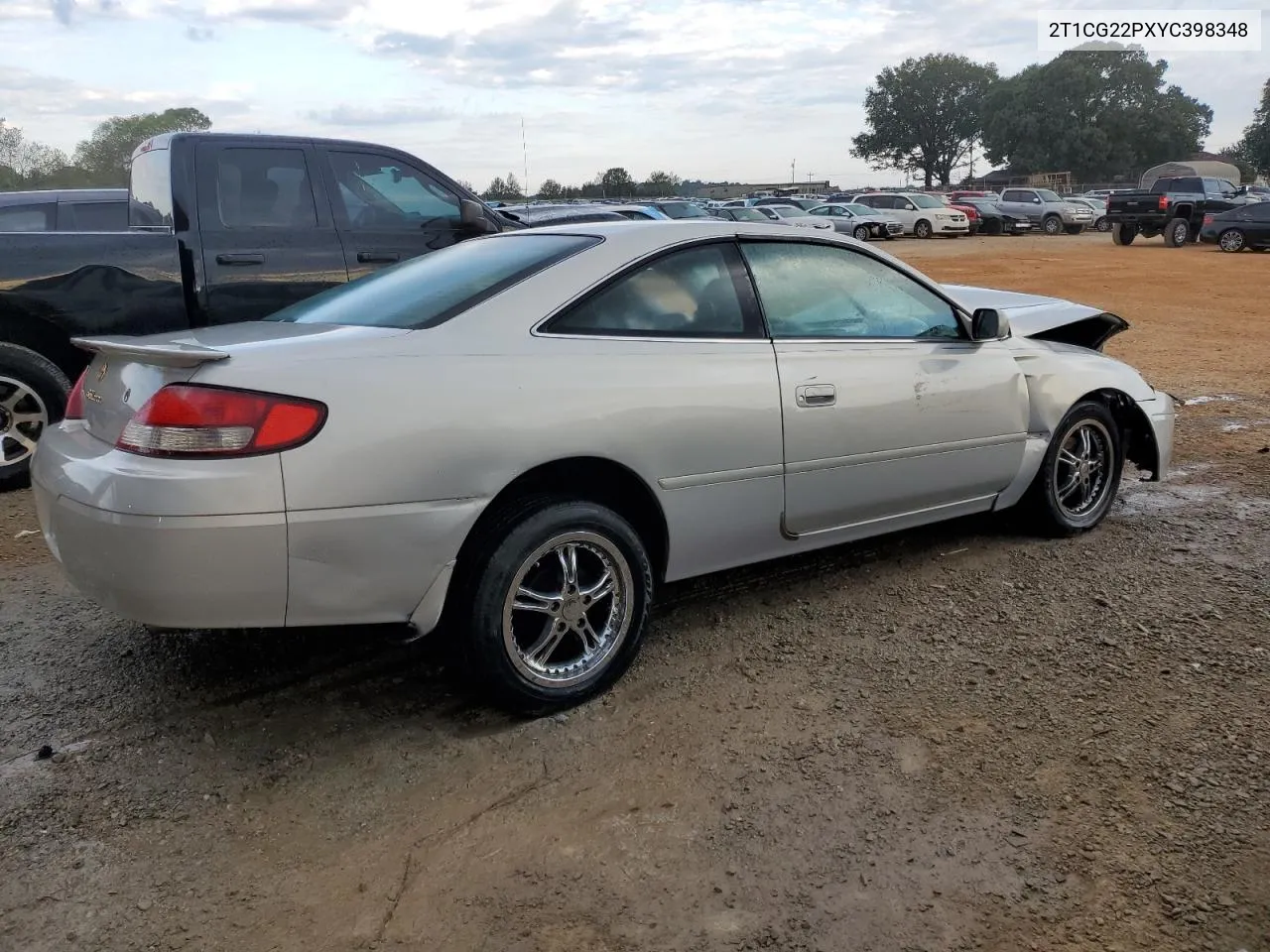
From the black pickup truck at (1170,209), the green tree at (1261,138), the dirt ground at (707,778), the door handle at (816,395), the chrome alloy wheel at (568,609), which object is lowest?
the dirt ground at (707,778)

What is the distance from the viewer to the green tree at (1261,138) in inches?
2955

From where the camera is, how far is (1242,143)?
3155 inches

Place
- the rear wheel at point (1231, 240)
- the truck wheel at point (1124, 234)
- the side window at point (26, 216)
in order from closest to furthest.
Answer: the side window at point (26, 216) → the rear wheel at point (1231, 240) → the truck wheel at point (1124, 234)

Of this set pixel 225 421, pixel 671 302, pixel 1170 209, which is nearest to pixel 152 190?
pixel 671 302

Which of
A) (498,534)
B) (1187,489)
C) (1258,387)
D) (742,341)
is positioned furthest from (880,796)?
(1258,387)

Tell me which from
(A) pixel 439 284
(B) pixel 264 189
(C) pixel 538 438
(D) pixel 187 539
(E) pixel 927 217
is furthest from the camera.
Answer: (E) pixel 927 217

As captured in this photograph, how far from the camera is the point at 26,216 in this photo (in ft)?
28.0

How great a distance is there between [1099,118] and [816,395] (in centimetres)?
9299

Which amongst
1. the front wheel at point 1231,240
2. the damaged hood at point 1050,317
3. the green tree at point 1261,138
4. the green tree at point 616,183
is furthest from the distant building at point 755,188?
the damaged hood at point 1050,317

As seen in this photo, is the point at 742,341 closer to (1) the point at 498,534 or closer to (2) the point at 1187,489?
(1) the point at 498,534

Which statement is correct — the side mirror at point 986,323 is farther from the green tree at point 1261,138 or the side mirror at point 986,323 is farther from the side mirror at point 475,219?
the green tree at point 1261,138

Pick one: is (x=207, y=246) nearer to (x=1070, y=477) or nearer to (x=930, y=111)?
(x=1070, y=477)

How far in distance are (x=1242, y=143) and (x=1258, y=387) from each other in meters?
85.3

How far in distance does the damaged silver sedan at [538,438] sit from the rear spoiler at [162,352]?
11 mm
